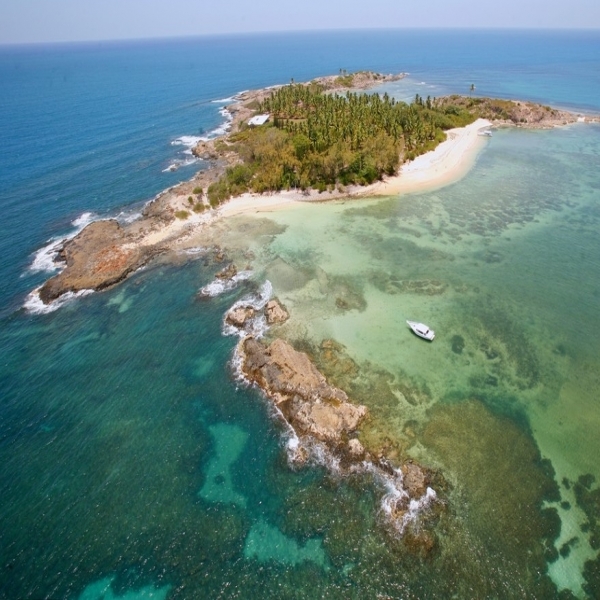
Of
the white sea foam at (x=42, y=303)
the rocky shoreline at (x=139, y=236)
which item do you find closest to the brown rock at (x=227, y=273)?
the rocky shoreline at (x=139, y=236)

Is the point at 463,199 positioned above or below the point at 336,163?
below

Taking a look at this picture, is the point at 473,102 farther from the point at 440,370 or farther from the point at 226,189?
the point at 440,370

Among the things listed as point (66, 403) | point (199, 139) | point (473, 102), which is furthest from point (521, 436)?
point (473, 102)

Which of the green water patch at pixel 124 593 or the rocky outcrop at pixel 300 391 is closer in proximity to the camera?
the green water patch at pixel 124 593

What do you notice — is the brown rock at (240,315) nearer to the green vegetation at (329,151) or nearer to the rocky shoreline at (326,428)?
the rocky shoreline at (326,428)

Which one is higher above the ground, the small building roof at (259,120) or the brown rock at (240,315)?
the small building roof at (259,120)

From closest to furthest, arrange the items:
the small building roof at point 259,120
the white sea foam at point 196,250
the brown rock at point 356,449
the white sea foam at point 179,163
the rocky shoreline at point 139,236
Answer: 1. the brown rock at point 356,449
2. the rocky shoreline at point 139,236
3. the white sea foam at point 196,250
4. the white sea foam at point 179,163
5. the small building roof at point 259,120
